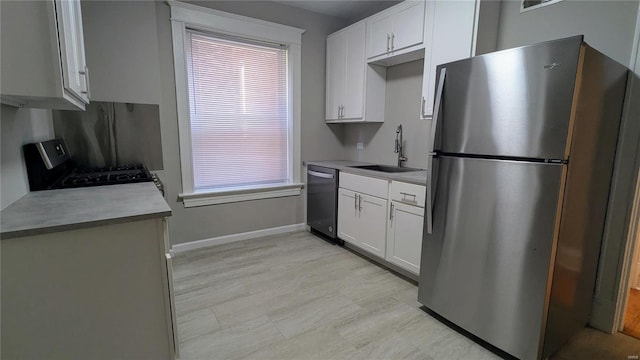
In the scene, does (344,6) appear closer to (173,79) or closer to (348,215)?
(173,79)

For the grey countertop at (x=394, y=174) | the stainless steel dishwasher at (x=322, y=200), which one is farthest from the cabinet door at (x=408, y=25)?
the stainless steel dishwasher at (x=322, y=200)

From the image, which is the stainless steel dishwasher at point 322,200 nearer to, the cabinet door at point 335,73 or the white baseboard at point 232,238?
the white baseboard at point 232,238

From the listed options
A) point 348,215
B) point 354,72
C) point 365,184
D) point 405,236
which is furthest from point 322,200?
point 354,72

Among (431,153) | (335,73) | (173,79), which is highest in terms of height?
(335,73)

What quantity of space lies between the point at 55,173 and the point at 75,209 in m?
0.97

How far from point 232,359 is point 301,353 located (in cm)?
39

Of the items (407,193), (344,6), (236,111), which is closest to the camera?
(407,193)

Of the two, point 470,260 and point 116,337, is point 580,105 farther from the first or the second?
point 116,337

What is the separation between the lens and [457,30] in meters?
2.31

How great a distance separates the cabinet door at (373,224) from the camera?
8.95ft

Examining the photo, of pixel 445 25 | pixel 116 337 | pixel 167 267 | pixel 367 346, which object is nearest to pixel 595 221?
pixel 367 346

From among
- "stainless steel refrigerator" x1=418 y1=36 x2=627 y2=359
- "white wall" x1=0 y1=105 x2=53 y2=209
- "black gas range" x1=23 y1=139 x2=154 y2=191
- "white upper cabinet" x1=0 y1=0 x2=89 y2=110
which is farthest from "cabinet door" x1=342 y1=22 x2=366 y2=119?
"white wall" x1=0 y1=105 x2=53 y2=209

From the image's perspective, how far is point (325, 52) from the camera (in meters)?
3.77

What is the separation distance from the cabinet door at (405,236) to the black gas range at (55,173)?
1.97 meters
